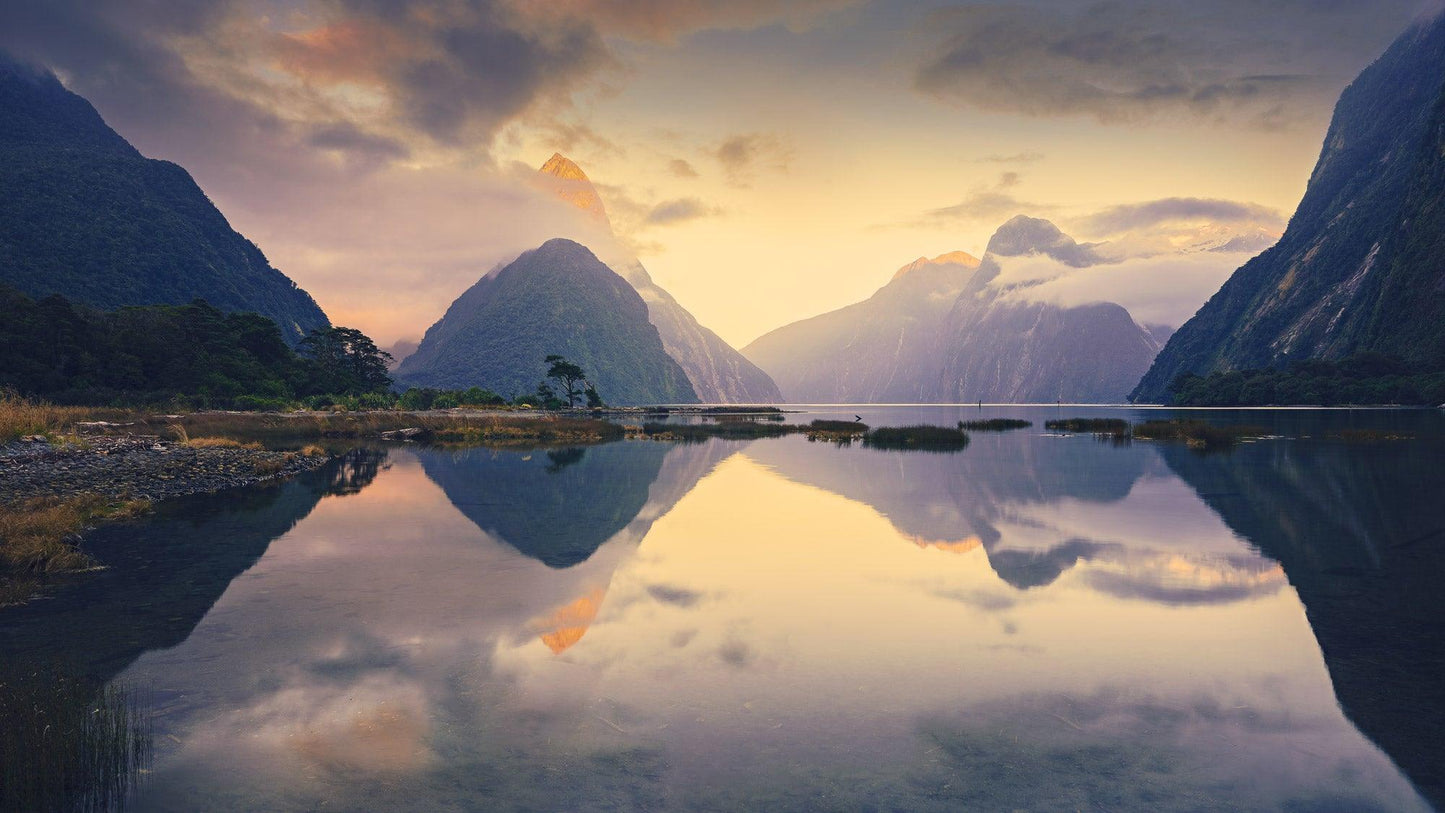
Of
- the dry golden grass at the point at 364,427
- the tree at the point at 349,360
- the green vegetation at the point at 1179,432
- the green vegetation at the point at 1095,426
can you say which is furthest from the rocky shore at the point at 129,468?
the tree at the point at 349,360

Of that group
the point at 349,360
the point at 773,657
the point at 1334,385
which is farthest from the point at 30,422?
the point at 1334,385

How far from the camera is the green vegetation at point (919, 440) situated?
63625 millimetres

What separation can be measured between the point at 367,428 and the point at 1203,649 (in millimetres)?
81101

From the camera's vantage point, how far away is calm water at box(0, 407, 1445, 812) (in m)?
7.87

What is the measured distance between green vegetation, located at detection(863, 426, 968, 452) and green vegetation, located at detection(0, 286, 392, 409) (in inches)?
3033

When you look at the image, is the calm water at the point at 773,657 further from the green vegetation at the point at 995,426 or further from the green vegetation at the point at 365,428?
the green vegetation at the point at 995,426

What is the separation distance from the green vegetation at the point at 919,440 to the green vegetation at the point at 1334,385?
12880cm

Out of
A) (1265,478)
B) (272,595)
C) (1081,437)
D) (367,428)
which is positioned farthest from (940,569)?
(367,428)

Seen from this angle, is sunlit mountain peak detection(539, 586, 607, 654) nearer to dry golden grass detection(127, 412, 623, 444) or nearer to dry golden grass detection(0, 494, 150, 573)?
dry golden grass detection(0, 494, 150, 573)

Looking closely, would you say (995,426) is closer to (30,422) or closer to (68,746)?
(30,422)

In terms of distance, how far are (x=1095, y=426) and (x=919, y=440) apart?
34489 millimetres

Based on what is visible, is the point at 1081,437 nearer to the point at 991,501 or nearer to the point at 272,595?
the point at 991,501

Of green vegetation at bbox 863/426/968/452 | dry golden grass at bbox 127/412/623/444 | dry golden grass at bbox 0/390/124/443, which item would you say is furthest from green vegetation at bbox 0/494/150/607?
green vegetation at bbox 863/426/968/452

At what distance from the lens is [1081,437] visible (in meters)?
77.0
